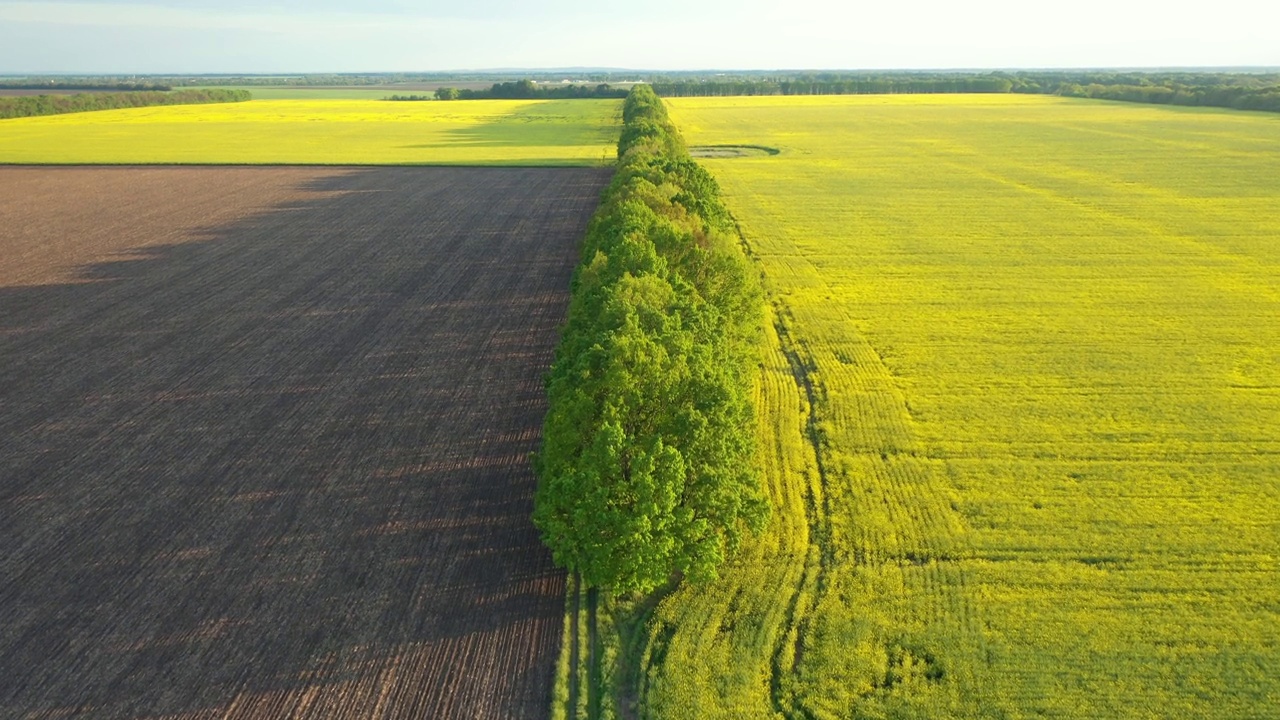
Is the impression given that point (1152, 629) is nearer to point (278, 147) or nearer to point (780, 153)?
point (780, 153)

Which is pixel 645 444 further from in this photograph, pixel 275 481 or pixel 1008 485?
pixel 275 481

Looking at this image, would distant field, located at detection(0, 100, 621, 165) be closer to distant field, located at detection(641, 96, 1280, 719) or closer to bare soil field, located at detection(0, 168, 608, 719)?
bare soil field, located at detection(0, 168, 608, 719)

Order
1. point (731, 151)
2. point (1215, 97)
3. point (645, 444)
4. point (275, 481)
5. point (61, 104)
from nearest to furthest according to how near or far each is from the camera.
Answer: point (645, 444), point (275, 481), point (731, 151), point (1215, 97), point (61, 104)

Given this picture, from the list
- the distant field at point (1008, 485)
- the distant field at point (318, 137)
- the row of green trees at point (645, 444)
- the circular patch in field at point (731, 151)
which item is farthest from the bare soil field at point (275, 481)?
the circular patch in field at point (731, 151)

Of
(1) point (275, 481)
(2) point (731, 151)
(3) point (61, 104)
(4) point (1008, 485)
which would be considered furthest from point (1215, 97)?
(3) point (61, 104)

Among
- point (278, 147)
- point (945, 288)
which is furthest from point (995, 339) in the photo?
point (278, 147)

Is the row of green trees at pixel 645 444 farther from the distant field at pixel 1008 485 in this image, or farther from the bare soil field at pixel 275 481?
the bare soil field at pixel 275 481
